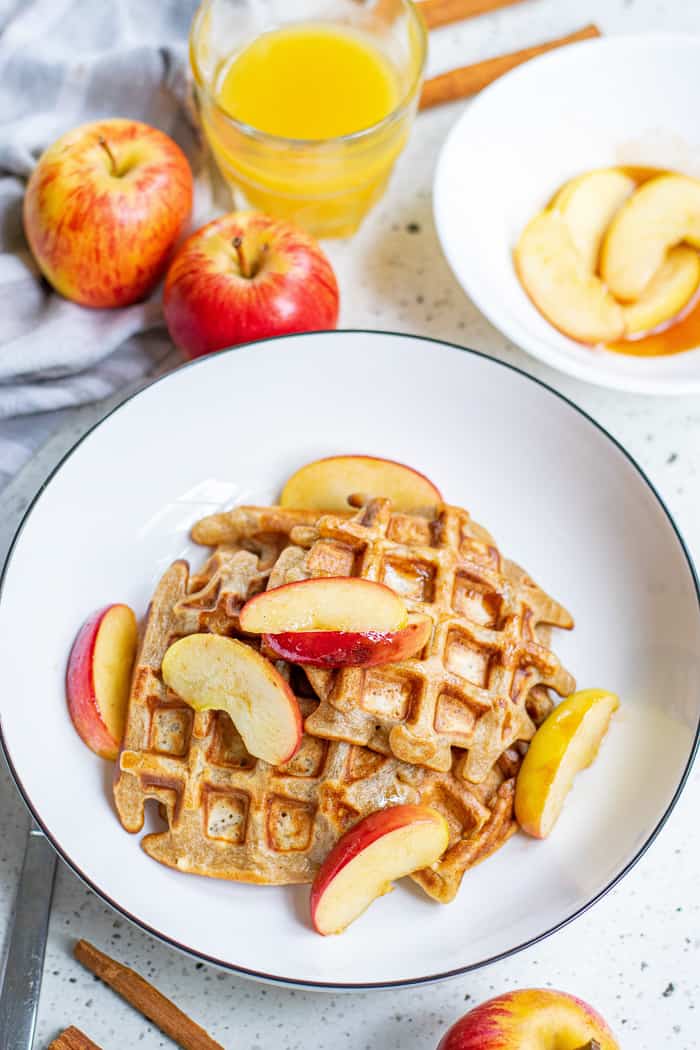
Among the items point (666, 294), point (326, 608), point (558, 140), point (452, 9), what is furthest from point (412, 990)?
point (452, 9)

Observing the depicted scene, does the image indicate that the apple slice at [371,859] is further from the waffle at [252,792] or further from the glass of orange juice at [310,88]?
the glass of orange juice at [310,88]

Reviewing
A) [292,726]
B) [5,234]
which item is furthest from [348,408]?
[5,234]

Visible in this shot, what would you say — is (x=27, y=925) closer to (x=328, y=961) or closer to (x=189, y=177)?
(x=328, y=961)

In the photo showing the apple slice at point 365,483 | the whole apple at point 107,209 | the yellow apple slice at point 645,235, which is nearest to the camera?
the apple slice at point 365,483

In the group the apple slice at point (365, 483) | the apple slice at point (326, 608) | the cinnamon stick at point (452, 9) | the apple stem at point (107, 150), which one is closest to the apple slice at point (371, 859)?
the apple slice at point (326, 608)

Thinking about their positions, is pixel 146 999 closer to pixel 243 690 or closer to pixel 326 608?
pixel 243 690
